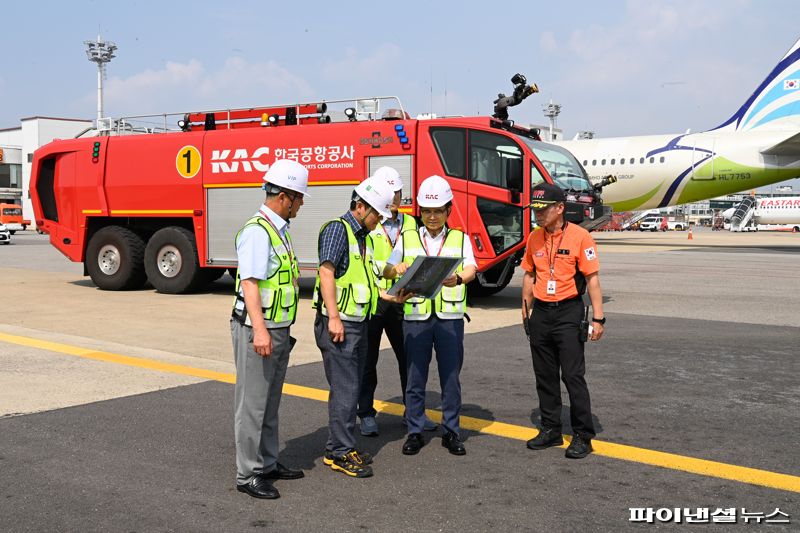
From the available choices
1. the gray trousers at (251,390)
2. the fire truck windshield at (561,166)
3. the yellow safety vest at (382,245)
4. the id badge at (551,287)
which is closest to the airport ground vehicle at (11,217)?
the fire truck windshield at (561,166)

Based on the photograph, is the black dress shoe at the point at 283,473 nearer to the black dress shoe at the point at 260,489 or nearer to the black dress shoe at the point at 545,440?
the black dress shoe at the point at 260,489

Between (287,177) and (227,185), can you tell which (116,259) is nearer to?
(227,185)

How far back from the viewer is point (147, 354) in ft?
28.7

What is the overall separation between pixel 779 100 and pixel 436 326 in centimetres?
3259

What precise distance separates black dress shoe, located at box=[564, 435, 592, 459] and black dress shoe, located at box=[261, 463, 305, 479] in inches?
68.0

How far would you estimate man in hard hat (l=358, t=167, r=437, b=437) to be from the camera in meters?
5.51

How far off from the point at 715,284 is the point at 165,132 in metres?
11.7

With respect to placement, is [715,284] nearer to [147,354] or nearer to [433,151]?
[433,151]

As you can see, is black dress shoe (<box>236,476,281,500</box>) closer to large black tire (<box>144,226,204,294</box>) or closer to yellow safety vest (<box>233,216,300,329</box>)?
yellow safety vest (<box>233,216,300,329</box>)

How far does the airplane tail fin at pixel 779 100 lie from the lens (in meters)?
32.8

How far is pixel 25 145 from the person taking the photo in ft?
243

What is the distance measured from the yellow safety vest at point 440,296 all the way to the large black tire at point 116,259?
10.9 m

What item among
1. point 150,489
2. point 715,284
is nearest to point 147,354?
point 150,489

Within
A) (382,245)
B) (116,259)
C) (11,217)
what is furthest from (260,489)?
(11,217)
